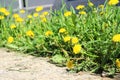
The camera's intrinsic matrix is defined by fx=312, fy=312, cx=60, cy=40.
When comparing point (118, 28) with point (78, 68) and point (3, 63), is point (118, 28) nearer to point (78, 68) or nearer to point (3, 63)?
point (78, 68)

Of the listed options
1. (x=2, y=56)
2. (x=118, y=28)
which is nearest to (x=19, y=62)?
(x=2, y=56)

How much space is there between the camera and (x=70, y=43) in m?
3.44

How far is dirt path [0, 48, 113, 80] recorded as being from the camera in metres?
2.98

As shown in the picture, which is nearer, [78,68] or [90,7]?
[78,68]

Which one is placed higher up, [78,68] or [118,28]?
[118,28]

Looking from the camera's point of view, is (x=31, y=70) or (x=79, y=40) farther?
(x=79, y=40)

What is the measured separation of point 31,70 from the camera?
10.7ft

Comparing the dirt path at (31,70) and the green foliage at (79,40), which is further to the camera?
the green foliage at (79,40)

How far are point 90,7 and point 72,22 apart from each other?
0.53 m

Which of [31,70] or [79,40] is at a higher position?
[79,40]

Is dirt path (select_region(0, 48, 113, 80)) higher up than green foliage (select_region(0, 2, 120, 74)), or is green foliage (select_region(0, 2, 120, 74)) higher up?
green foliage (select_region(0, 2, 120, 74))

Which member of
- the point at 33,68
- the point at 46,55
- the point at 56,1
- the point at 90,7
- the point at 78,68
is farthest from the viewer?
the point at 56,1

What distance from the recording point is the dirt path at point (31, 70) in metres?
2.98

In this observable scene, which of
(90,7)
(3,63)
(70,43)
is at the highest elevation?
(90,7)
